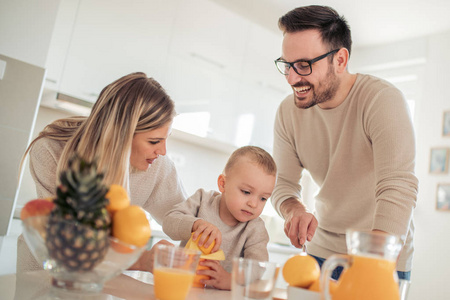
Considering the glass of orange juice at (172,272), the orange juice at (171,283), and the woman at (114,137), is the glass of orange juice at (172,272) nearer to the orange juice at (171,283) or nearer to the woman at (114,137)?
the orange juice at (171,283)

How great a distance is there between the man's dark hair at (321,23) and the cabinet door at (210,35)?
1855 millimetres

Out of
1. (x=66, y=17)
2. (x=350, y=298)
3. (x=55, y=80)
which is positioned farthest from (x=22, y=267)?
(x=66, y=17)

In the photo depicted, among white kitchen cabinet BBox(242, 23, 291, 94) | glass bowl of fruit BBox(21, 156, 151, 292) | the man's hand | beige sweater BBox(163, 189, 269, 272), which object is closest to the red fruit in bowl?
glass bowl of fruit BBox(21, 156, 151, 292)

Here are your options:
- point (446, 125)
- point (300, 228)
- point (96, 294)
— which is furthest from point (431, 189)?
point (96, 294)

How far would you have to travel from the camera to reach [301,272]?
80 centimetres

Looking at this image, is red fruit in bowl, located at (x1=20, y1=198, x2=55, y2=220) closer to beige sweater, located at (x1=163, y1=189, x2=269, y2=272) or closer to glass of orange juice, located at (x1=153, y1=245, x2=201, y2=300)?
glass of orange juice, located at (x1=153, y1=245, x2=201, y2=300)

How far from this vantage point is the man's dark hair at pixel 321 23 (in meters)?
1.69

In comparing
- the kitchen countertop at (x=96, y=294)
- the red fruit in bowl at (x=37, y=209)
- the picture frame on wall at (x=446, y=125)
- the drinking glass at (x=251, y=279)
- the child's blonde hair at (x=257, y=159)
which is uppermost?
the picture frame on wall at (x=446, y=125)

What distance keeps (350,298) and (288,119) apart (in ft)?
4.62

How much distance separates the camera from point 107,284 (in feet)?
2.95

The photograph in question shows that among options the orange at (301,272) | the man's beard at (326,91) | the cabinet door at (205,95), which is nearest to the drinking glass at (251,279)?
the orange at (301,272)

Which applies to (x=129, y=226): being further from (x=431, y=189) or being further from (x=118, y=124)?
(x=431, y=189)

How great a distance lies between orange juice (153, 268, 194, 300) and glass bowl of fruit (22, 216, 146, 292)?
123 millimetres

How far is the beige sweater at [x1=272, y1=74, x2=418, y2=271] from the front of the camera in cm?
136
